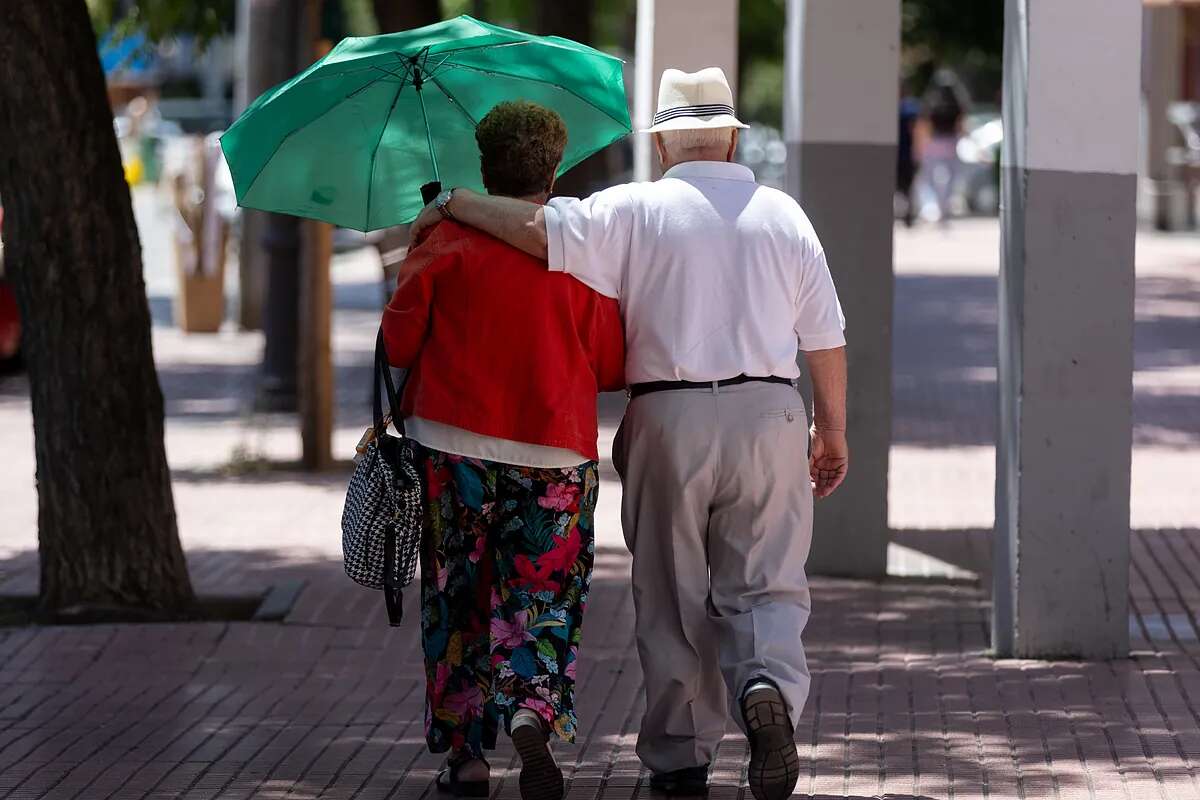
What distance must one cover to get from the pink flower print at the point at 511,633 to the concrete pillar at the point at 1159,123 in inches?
924

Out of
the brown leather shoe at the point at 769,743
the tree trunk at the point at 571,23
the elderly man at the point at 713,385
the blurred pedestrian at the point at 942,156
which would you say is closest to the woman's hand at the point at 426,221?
the elderly man at the point at 713,385

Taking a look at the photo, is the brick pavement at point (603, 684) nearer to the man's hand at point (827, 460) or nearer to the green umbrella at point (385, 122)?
the man's hand at point (827, 460)

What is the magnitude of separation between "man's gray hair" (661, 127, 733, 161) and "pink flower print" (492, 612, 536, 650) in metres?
1.19

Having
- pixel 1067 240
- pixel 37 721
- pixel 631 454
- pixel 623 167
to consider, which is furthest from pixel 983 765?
pixel 623 167

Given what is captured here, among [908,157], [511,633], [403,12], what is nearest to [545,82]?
[511,633]

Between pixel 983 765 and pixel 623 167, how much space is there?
3221cm

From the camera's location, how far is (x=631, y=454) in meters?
5.17

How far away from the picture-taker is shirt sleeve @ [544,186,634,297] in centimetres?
495

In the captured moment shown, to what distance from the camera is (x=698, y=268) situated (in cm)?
503

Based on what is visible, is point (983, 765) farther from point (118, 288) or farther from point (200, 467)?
point (200, 467)

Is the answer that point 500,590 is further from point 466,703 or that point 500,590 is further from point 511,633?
point 466,703

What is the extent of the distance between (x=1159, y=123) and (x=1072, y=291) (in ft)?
71.5

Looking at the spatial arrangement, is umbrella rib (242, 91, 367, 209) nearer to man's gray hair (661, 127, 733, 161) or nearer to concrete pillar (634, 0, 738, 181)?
man's gray hair (661, 127, 733, 161)

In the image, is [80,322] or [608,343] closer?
[608,343]
